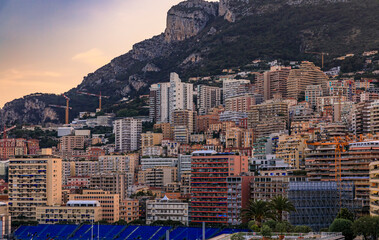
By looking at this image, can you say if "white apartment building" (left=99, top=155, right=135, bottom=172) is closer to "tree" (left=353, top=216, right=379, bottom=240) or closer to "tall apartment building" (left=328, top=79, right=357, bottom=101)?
"tall apartment building" (left=328, top=79, right=357, bottom=101)

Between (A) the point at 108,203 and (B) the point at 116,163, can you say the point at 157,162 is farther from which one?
(A) the point at 108,203

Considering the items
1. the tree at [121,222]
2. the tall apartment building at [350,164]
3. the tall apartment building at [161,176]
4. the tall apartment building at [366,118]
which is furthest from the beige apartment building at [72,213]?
the tall apartment building at [366,118]

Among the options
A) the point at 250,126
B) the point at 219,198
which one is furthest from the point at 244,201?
the point at 250,126

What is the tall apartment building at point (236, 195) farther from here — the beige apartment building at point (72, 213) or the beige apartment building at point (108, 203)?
the beige apartment building at point (72, 213)

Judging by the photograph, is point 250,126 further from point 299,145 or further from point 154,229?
point 154,229

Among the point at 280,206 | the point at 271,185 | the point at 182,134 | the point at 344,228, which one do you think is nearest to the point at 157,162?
the point at 182,134

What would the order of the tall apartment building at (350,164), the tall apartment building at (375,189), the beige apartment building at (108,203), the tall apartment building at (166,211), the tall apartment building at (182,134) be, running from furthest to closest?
1. the tall apartment building at (182,134)
2. the beige apartment building at (108,203)
3. the tall apartment building at (166,211)
4. the tall apartment building at (350,164)
5. the tall apartment building at (375,189)

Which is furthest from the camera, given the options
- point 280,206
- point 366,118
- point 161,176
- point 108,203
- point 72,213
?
point 161,176
